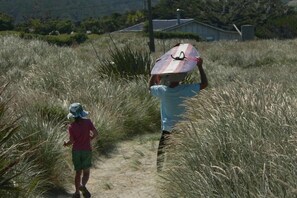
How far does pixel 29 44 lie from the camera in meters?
19.6

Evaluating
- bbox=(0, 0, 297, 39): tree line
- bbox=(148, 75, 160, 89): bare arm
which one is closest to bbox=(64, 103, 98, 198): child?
bbox=(148, 75, 160, 89): bare arm

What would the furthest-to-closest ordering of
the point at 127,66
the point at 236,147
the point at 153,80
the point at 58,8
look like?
the point at 58,8, the point at 127,66, the point at 153,80, the point at 236,147

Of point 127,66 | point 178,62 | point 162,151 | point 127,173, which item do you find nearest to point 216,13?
point 127,66

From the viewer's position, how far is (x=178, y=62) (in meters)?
6.51

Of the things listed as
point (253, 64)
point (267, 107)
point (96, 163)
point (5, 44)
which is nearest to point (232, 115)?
point (267, 107)

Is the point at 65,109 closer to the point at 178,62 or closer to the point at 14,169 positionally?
the point at 178,62

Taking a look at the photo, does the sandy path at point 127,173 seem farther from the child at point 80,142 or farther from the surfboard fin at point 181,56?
the surfboard fin at point 181,56

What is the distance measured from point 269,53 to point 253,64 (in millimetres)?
2868

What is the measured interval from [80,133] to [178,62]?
135cm

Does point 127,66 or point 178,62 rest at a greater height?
point 178,62

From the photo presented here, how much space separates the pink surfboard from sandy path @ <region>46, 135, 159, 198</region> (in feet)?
4.03

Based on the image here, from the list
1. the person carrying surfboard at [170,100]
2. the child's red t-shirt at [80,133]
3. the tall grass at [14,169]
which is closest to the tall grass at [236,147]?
the person carrying surfboard at [170,100]

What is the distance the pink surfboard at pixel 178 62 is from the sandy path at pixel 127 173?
1.23 m

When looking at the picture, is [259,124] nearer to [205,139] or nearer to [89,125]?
[205,139]
